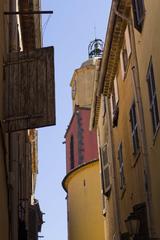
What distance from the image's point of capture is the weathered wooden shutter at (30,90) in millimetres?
9117

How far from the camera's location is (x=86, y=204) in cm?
2448

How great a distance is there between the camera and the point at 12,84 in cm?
966

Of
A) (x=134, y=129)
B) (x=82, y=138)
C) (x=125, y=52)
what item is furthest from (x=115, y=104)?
(x=82, y=138)

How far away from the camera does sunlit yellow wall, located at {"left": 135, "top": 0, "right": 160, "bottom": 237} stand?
1149 cm

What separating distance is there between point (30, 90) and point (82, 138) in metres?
22.6

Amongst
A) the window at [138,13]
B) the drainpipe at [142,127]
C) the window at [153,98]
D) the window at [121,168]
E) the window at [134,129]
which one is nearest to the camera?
the window at [153,98]

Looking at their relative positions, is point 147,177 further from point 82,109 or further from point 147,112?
point 82,109

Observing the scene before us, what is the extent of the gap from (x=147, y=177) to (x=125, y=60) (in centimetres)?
452

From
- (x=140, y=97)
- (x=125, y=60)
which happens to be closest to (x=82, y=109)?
(x=125, y=60)

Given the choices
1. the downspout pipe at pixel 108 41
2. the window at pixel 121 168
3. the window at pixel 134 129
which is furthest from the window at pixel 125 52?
the window at pixel 121 168

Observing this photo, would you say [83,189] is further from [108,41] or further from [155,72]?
[155,72]

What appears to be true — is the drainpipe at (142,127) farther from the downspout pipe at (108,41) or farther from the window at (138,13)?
the downspout pipe at (108,41)

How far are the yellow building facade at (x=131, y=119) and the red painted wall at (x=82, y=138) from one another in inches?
401

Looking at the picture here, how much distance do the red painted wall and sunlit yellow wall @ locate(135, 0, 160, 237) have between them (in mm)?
18042
